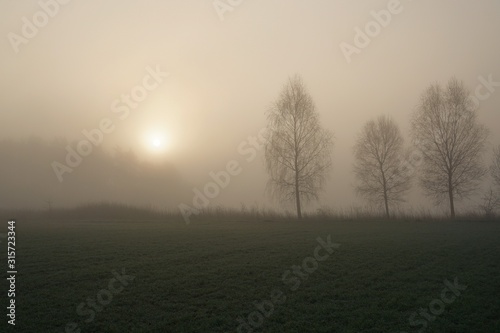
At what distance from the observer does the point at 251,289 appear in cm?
918

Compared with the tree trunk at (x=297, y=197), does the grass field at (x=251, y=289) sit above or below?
below

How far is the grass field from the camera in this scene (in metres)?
7.17

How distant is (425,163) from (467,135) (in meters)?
4.60

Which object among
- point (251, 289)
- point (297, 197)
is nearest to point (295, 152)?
point (297, 197)

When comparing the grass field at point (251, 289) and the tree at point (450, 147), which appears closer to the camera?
the grass field at point (251, 289)

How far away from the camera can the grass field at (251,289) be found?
7168 millimetres

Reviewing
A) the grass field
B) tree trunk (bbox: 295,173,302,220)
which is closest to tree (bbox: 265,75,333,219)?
tree trunk (bbox: 295,173,302,220)

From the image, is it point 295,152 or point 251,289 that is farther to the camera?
point 295,152

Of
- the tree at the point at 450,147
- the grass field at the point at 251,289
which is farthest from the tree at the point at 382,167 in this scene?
the grass field at the point at 251,289

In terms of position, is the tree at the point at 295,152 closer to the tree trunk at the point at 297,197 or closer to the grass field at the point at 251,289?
the tree trunk at the point at 297,197

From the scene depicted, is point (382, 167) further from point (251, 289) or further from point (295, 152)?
point (251, 289)

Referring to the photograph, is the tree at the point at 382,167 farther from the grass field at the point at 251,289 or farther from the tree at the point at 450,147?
the grass field at the point at 251,289

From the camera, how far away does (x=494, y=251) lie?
14672 millimetres

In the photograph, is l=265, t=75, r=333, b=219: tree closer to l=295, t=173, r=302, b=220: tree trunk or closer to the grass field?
l=295, t=173, r=302, b=220: tree trunk
